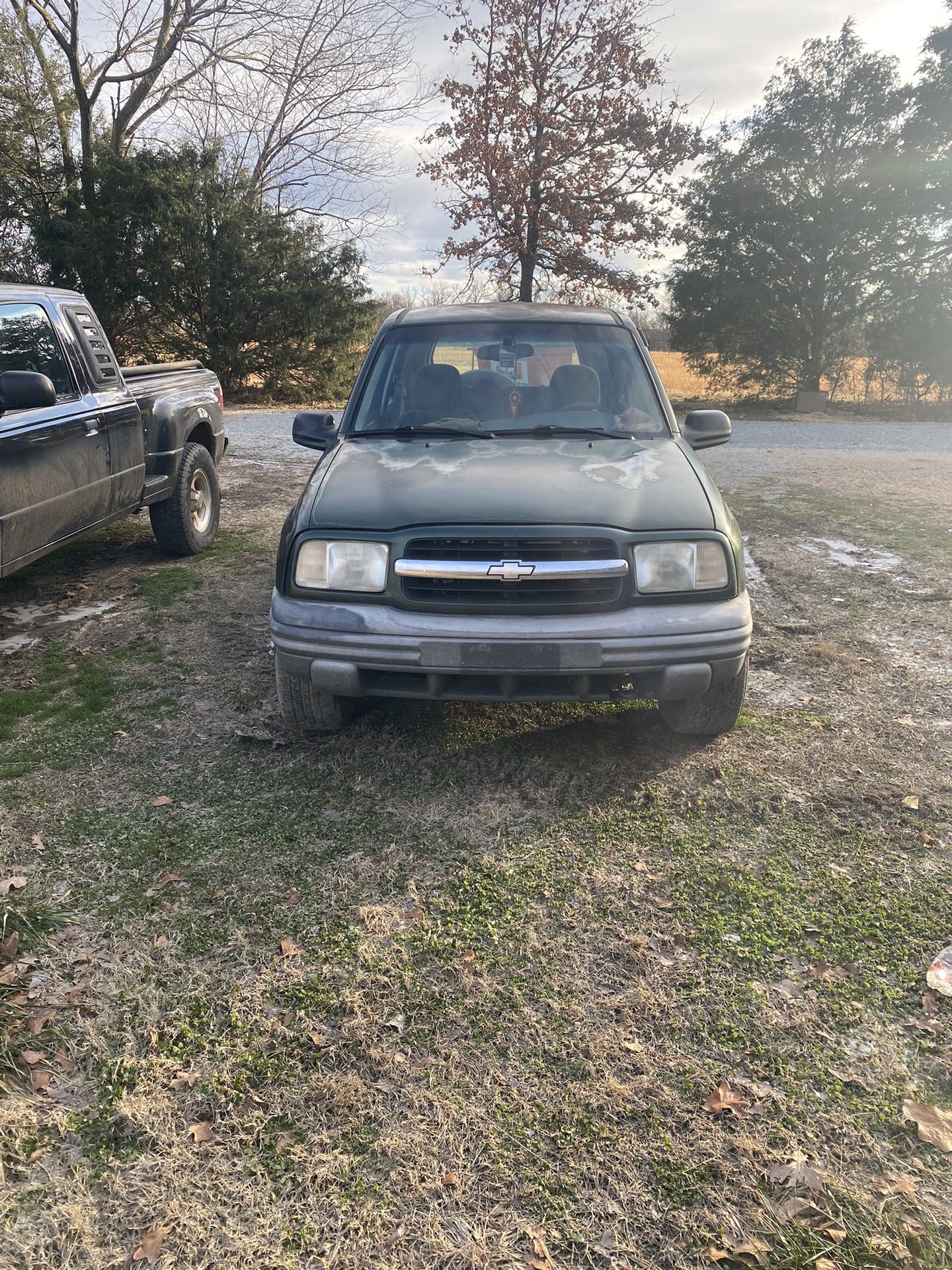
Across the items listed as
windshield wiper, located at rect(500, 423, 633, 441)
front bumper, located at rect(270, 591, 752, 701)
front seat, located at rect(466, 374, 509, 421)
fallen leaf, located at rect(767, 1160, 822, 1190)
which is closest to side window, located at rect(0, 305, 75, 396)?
front seat, located at rect(466, 374, 509, 421)

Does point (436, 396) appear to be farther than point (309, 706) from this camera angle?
Yes

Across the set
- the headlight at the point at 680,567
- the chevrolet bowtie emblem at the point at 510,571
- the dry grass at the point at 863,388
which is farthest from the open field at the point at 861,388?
the chevrolet bowtie emblem at the point at 510,571

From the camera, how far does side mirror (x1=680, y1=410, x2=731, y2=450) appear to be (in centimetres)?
420

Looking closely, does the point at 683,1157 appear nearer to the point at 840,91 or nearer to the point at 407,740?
the point at 407,740

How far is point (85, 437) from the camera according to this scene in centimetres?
490

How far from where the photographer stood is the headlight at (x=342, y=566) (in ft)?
10.1

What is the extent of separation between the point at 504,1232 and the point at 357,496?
240 cm

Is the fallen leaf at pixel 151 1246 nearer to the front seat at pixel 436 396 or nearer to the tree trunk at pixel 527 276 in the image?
the front seat at pixel 436 396

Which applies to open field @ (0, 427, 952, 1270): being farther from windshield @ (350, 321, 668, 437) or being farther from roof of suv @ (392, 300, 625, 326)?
roof of suv @ (392, 300, 625, 326)

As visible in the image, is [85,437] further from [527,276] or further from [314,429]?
[527,276]

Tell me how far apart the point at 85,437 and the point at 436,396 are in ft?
7.39

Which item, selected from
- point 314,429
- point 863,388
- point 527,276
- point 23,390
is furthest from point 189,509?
point 863,388

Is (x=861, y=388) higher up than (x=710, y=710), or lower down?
higher up

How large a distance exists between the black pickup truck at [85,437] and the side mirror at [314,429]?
122cm
